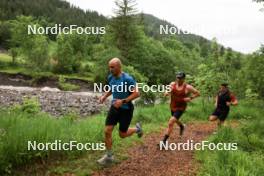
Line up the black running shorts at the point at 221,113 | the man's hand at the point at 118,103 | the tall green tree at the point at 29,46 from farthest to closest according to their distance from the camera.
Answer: the tall green tree at the point at 29,46 → the black running shorts at the point at 221,113 → the man's hand at the point at 118,103

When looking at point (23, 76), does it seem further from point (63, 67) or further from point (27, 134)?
point (27, 134)

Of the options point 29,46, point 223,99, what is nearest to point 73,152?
point 223,99

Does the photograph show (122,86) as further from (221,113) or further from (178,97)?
(221,113)

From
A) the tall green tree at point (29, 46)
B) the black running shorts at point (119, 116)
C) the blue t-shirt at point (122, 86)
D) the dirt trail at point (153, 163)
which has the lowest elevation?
the dirt trail at point (153, 163)

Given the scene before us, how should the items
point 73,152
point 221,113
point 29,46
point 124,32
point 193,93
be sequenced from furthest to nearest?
point 29,46
point 124,32
point 221,113
point 193,93
point 73,152

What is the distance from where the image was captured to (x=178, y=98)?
441 inches

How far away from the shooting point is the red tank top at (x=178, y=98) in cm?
1113

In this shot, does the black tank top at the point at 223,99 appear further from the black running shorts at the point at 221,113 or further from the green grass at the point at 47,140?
the green grass at the point at 47,140

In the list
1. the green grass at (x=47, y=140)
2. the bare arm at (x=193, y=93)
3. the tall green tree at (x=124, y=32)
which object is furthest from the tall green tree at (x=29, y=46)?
the bare arm at (x=193, y=93)

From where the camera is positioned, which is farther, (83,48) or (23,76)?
(83,48)

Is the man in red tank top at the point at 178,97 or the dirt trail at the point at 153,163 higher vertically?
the man in red tank top at the point at 178,97

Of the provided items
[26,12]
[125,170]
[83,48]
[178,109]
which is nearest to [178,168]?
[125,170]

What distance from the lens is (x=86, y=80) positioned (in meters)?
71.7

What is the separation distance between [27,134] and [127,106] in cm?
209
